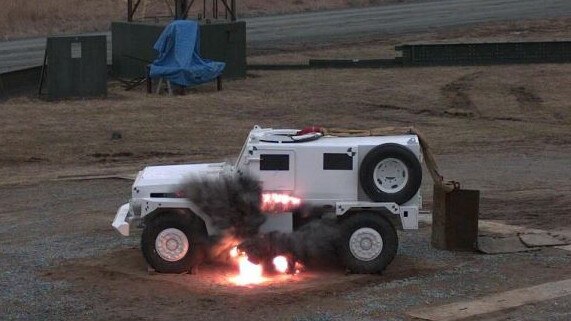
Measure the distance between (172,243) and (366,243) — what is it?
2.00 meters

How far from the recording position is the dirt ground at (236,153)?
11008mm

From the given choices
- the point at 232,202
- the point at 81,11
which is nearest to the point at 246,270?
the point at 232,202

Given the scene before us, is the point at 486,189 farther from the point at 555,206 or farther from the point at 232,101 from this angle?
the point at 232,101

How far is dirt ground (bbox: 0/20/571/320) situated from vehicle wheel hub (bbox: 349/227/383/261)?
0.86 feet

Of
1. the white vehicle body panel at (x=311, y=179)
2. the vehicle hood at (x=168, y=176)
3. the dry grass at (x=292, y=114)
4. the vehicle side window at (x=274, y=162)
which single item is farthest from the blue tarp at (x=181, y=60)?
the vehicle side window at (x=274, y=162)

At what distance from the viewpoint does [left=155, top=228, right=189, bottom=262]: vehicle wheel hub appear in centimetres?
1179

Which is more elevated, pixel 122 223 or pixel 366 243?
pixel 122 223

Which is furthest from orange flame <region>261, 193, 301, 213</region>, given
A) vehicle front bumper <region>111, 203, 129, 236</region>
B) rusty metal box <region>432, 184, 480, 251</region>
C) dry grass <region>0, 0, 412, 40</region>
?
dry grass <region>0, 0, 412, 40</region>

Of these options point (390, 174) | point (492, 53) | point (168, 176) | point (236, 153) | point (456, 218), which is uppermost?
point (492, 53)

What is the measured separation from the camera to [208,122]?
25.1m

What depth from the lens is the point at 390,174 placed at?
11.7 meters

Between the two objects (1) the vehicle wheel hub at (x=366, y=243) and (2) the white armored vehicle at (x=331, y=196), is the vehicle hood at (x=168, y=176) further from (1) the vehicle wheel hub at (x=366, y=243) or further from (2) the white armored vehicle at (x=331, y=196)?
(1) the vehicle wheel hub at (x=366, y=243)

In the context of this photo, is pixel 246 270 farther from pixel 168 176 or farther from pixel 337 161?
pixel 337 161

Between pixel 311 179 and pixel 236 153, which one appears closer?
pixel 311 179
